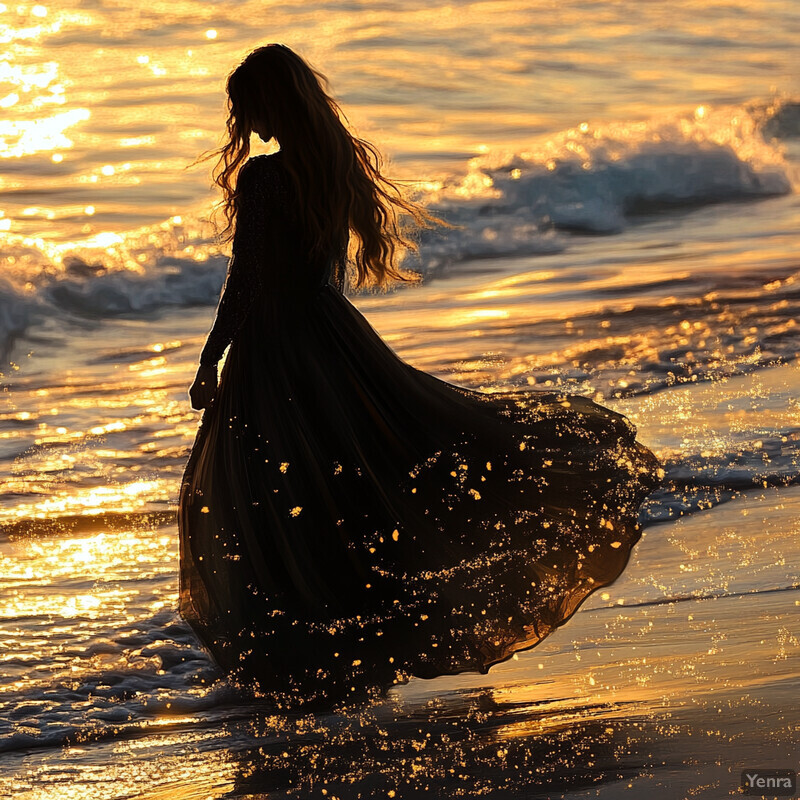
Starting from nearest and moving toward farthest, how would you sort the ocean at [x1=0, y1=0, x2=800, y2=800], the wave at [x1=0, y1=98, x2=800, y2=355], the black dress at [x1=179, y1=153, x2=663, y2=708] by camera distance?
the ocean at [x1=0, y1=0, x2=800, y2=800]
the black dress at [x1=179, y1=153, x2=663, y2=708]
the wave at [x1=0, y1=98, x2=800, y2=355]

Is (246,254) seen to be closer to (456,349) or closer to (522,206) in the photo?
(456,349)

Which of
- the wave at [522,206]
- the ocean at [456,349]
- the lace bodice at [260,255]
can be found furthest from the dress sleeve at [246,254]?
the wave at [522,206]

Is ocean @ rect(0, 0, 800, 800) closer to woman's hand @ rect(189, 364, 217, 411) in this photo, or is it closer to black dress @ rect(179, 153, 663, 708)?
black dress @ rect(179, 153, 663, 708)

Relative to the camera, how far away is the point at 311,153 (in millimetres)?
3939

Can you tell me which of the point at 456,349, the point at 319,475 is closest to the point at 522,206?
the point at 456,349

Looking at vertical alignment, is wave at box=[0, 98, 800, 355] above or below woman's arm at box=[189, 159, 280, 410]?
below

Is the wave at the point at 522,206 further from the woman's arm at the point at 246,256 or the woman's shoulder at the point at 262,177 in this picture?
the woman's shoulder at the point at 262,177

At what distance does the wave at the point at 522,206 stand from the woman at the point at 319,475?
7610 mm

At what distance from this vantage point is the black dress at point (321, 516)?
4.01m

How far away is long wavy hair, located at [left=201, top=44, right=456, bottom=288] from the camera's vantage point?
3885 millimetres

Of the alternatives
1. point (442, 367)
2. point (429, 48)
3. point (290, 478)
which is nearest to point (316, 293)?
point (290, 478)

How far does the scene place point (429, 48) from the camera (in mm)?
24109

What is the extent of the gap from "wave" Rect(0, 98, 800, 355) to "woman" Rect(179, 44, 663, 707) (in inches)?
300

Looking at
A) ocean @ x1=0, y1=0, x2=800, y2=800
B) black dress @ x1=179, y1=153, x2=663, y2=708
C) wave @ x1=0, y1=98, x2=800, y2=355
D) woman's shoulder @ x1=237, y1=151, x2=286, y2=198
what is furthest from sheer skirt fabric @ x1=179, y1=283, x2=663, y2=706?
wave @ x1=0, y1=98, x2=800, y2=355
